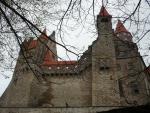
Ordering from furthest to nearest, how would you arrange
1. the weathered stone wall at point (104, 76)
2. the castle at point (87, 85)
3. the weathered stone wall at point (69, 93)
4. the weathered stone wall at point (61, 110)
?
the weathered stone wall at point (69, 93), the castle at point (87, 85), the weathered stone wall at point (104, 76), the weathered stone wall at point (61, 110)

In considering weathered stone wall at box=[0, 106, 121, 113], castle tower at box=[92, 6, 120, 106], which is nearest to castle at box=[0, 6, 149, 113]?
castle tower at box=[92, 6, 120, 106]

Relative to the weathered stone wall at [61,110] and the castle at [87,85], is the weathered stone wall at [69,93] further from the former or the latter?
the weathered stone wall at [61,110]

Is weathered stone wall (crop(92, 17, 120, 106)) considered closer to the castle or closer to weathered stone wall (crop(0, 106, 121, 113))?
the castle

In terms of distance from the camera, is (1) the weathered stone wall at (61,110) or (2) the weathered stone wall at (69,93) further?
(2) the weathered stone wall at (69,93)

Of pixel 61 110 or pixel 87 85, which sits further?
pixel 87 85

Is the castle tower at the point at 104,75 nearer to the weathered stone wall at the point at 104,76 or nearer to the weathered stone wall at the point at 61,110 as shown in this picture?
the weathered stone wall at the point at 104,76

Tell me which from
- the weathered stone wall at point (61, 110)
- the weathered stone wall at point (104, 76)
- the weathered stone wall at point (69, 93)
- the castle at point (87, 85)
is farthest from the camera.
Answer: the weathered stone wall at point (69, 93)

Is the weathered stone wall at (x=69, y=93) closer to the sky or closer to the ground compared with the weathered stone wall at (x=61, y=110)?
closer to the sky

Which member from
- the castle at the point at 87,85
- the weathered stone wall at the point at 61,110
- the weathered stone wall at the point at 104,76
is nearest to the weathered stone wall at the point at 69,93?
the castle at the point at 87,85

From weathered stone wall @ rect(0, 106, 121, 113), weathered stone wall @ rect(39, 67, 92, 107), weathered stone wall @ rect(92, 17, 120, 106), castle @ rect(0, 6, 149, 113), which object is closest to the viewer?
weathered stone wall @ rect(0, 106, 121, 113)

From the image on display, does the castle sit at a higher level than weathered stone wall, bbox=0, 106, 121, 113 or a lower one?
higher

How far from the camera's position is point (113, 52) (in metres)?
26.4

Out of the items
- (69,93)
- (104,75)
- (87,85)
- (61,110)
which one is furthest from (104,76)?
(61,110)

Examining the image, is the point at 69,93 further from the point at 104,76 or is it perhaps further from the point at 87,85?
the point at 104,76
